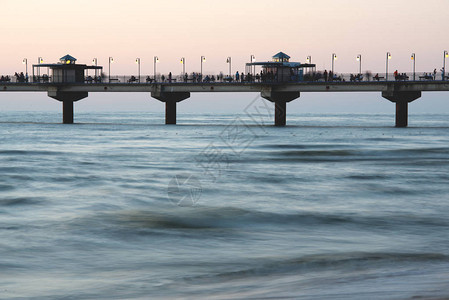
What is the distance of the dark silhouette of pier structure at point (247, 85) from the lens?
6181 centimetres

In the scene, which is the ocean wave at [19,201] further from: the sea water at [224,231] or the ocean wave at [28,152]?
the ocean wave at [28,152]

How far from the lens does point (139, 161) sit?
3588 cm

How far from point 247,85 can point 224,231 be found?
51142 mm

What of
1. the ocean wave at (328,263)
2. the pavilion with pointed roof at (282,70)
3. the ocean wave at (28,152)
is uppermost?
the pavilion with pointed roof at (282,70)

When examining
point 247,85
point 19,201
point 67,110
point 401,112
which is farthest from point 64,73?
point 19,201

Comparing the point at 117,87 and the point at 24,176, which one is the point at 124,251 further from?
the point at 117,87

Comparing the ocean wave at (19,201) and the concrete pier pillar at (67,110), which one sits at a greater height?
the concrete pier pillar at (67,110)

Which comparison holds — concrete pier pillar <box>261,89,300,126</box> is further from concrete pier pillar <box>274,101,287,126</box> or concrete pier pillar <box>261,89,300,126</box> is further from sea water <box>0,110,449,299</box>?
sea water <box>0,110,449,299</box>

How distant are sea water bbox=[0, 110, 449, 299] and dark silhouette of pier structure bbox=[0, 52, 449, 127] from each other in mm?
28767

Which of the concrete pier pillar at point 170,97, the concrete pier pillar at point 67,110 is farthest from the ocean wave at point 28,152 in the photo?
the concrete pier pillar at point 67,110

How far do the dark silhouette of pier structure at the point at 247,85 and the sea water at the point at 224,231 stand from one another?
94.4ft

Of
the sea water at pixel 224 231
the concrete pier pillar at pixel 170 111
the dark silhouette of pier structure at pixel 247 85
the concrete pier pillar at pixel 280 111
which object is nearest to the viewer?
the sea water at pixel 224 231

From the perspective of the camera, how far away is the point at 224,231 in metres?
15.9

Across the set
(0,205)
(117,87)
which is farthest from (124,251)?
(117,87)
